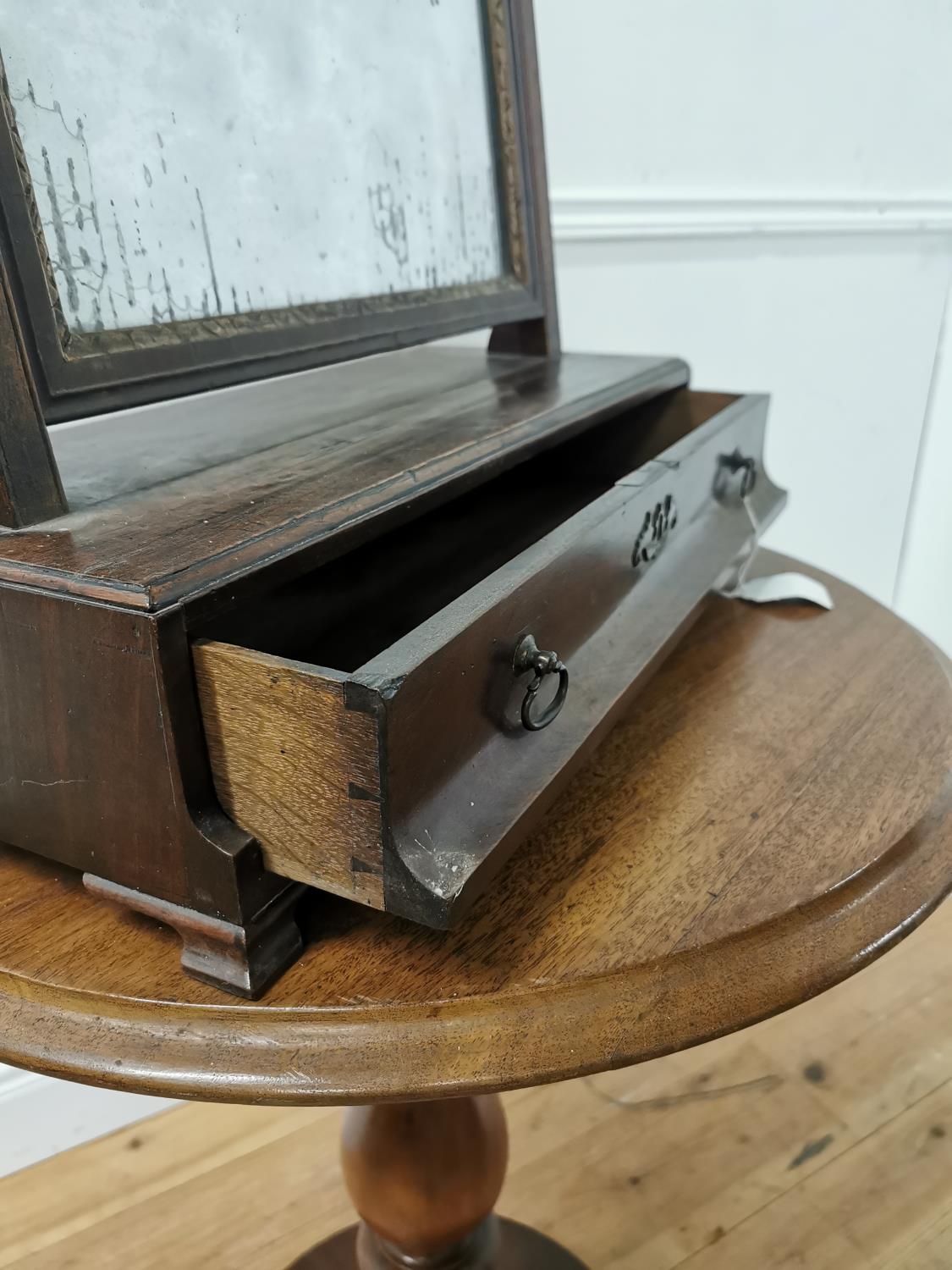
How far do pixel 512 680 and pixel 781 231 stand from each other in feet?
4.19

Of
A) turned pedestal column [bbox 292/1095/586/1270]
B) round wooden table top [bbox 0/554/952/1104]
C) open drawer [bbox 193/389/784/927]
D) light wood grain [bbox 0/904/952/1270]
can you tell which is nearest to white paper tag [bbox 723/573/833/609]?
open drawer [bbox 193/389/784/927]

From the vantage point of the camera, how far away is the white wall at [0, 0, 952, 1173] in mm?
1220

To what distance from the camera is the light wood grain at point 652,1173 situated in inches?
41.5

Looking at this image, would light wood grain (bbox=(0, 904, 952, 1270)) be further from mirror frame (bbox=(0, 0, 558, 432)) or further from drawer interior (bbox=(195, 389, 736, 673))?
mirror frame (bbox=(0, 0, 558, 432))

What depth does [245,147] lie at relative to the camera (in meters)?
0.64

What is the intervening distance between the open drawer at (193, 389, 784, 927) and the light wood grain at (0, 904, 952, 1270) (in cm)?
76

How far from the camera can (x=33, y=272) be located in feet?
1.68

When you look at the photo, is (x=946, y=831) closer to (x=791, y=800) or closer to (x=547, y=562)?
(x=791, y=800)

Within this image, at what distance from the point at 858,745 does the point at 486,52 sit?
2.25 ft

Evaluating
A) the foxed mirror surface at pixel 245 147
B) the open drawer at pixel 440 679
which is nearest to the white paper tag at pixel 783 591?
the open drawer at pixel 440 679

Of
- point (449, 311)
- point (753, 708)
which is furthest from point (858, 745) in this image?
point (449, 311)

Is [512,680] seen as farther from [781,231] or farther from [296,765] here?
[781,231]

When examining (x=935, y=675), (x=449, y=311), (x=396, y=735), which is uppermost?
(x=449, y=311)

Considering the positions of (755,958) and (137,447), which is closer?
(755,958)
